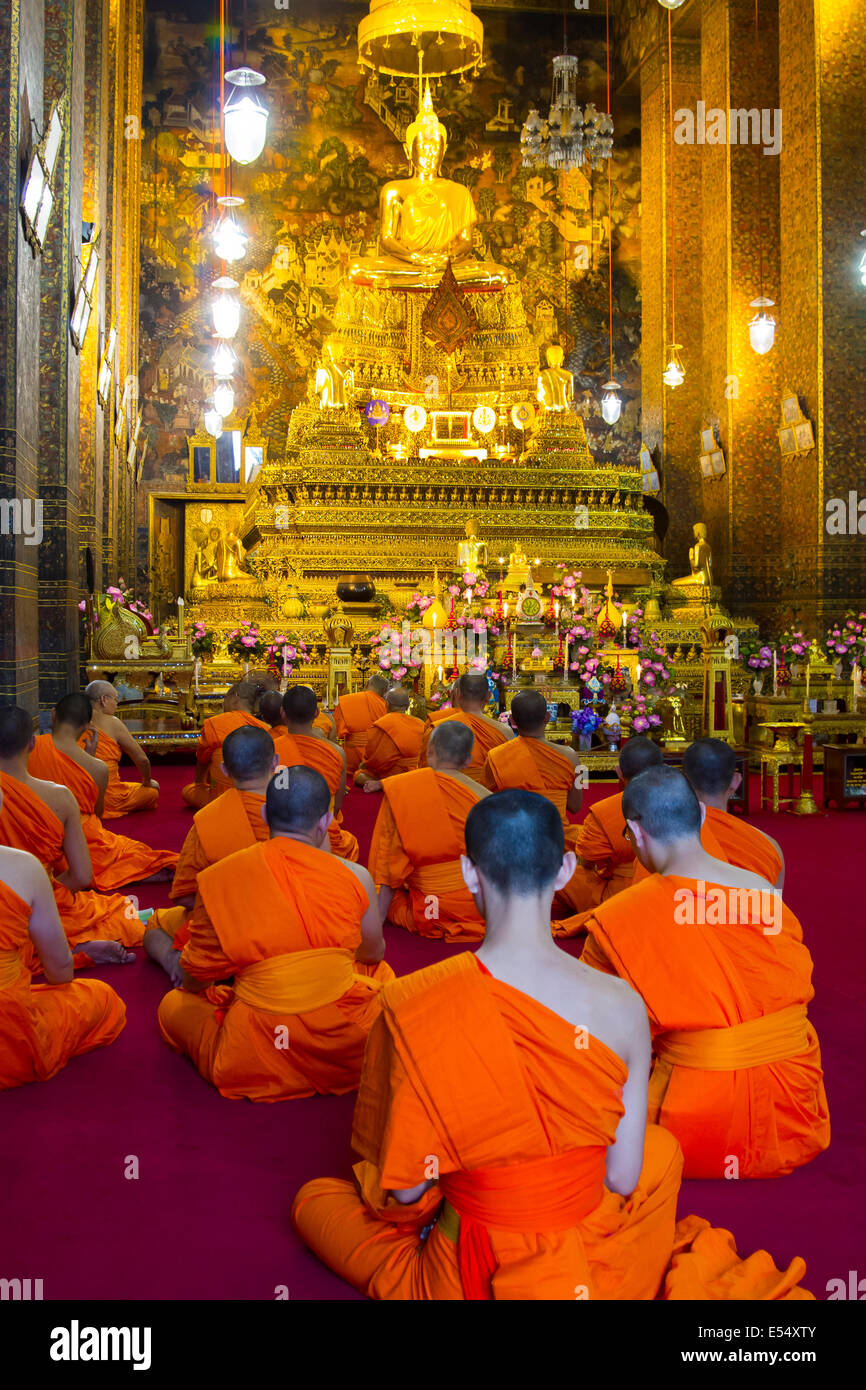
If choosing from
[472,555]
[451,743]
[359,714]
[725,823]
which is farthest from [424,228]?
[725,823]

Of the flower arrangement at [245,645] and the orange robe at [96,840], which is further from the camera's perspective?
the flower arrangement at [245,645]

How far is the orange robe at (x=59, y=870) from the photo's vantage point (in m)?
3.67

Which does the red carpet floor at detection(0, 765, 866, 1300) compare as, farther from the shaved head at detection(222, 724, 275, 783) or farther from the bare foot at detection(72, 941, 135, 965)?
the shaved head at detection(222, 724, 275, 783)

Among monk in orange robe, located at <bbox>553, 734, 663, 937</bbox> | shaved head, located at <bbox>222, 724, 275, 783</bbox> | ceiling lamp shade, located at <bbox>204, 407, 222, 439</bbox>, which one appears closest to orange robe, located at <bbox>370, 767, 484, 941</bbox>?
monk in orange robe, located at <bbox>553, 734, 663, 937</bbox>

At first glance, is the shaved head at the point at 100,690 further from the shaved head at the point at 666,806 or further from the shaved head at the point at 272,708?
the shaved head at the point at 666,806

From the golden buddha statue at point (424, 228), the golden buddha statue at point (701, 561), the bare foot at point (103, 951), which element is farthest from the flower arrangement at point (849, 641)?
the golden buddha statue at point (424, 228)

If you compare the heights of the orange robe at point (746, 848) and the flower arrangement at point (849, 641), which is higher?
the flower arrangement at point (849, 641)

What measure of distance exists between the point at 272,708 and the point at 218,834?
6.77 feet

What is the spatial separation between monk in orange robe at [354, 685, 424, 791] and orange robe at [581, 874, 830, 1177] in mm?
4303

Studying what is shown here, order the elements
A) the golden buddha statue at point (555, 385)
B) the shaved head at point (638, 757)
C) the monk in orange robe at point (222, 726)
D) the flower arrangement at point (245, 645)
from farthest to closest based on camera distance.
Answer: the golden buddha statue at point (555, 385)
the flower arrangement at point (245, 645)
the monk in orange robe at point (222, 726)
the shaved head at point (638, 757)

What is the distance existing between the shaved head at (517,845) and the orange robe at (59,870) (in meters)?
1.81

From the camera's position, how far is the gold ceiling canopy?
14250mm

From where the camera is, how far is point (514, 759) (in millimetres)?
5102
